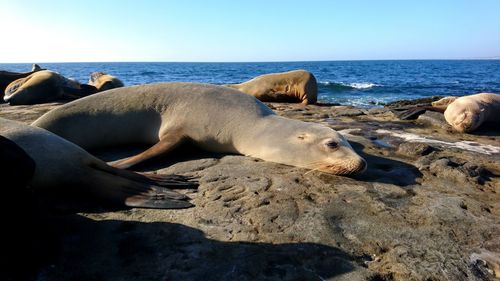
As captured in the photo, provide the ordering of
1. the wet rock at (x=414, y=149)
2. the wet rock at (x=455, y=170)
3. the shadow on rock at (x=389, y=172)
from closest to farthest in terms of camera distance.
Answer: the shadow on rock at (x=389, y=172) → the wet rock at (x=455, y=170) → the wet rock at (x=414, y=149)

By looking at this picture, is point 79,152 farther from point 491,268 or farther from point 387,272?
point 491,268

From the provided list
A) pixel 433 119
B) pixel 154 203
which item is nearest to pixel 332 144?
pixel 154 203

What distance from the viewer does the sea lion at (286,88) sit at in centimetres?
1091

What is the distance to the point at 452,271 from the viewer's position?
2238 mm

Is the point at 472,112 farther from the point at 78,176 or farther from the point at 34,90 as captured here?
the point at 34,90

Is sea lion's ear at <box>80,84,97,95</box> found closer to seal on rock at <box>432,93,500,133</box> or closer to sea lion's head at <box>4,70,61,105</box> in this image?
sea lion's head at <box>4,70,61,105</box>

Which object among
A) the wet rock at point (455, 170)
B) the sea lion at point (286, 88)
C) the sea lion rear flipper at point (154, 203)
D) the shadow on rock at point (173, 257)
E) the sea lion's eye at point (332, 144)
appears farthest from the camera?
the sea lion at point (286, 88)

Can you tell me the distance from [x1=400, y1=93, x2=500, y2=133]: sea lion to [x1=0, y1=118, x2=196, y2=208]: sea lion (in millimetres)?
4860

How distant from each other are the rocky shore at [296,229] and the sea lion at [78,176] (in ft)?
0.42

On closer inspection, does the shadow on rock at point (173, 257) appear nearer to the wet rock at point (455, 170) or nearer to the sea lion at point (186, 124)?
the sea lion at point (186, 124)

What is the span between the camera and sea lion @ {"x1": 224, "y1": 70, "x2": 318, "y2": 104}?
10.9 m

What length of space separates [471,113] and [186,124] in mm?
Answer: 4266

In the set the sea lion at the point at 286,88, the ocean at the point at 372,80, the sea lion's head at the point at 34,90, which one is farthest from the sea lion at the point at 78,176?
the ocean at the point at 372,80

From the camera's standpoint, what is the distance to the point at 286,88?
441 inches
